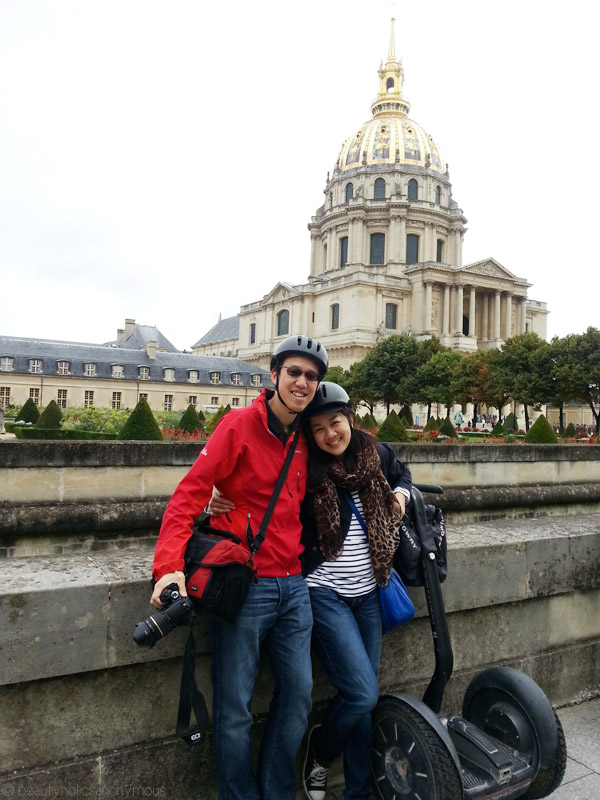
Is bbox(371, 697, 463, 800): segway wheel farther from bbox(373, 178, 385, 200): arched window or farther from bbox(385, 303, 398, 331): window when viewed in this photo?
bbox(373, 178, 385, 200): arched window

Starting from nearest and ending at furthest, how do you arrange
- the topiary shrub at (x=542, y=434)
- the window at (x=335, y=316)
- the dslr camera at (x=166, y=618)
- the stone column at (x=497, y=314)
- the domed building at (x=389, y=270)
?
the dslr camera at (x=166, y=618), the topiary shrub at (x=542, y=434), the domed building at (x=389, y=270), the stone column at (x=497, y=314), the window at (x=335, y=316)

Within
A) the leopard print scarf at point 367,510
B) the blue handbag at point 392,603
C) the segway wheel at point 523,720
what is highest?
the leopard print scarf at point 367,510

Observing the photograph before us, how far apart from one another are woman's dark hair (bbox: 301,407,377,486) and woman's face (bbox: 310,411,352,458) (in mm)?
27

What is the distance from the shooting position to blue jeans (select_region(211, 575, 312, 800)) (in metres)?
2.50

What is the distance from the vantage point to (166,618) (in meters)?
2.18

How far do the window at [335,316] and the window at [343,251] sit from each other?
359 inches

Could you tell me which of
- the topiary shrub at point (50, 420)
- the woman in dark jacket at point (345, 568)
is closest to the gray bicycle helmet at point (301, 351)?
the woman in dark jacket at point (345, 568)

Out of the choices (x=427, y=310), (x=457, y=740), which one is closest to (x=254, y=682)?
(x=457, y=740)

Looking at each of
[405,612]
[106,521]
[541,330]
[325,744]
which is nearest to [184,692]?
[325,744]

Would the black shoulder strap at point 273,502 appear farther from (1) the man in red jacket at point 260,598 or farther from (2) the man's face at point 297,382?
(2) the man's face at point 297,382

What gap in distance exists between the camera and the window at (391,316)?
251 ft

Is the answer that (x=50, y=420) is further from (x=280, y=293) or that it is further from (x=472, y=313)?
(x=280, y=293)

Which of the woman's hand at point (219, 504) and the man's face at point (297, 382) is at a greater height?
the man's face at point (297, 382)

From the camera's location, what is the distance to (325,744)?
2809 millimetres
